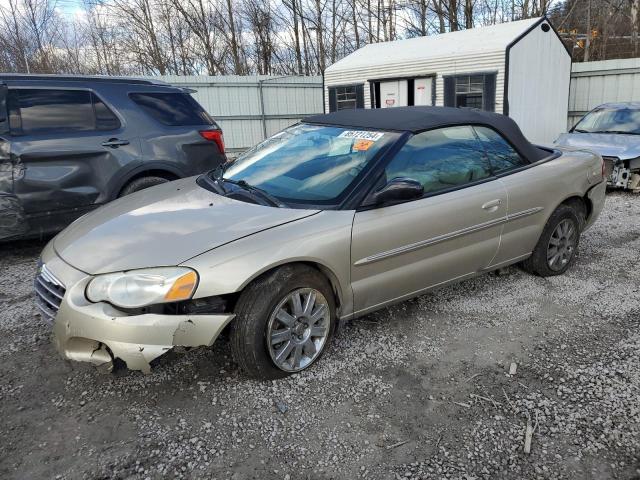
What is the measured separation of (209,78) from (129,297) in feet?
43.4

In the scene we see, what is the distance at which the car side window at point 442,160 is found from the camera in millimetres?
3367

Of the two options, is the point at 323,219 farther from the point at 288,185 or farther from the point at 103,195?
the point at 103,195

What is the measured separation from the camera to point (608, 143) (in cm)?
822

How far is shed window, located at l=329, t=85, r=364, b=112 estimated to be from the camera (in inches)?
603

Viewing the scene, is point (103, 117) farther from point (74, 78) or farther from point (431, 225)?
point (431, 225)

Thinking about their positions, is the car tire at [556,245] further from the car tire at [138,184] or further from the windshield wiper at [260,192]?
the car tire at [138,184]

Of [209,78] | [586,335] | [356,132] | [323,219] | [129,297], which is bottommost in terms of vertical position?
[586,335]

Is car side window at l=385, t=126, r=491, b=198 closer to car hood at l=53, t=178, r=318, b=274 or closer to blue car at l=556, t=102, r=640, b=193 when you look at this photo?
car hood at l=53, t=178, r=318, b=274

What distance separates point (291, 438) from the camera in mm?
2498

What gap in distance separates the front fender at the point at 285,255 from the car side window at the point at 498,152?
4.88 feet

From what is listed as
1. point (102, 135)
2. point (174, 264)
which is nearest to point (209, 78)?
point (102, 135)

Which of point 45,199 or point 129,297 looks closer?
point 129,297

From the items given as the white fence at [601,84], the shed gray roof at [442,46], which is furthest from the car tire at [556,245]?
the white fence at [601,84]

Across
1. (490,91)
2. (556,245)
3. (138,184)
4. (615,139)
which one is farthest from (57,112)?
(490,91)
